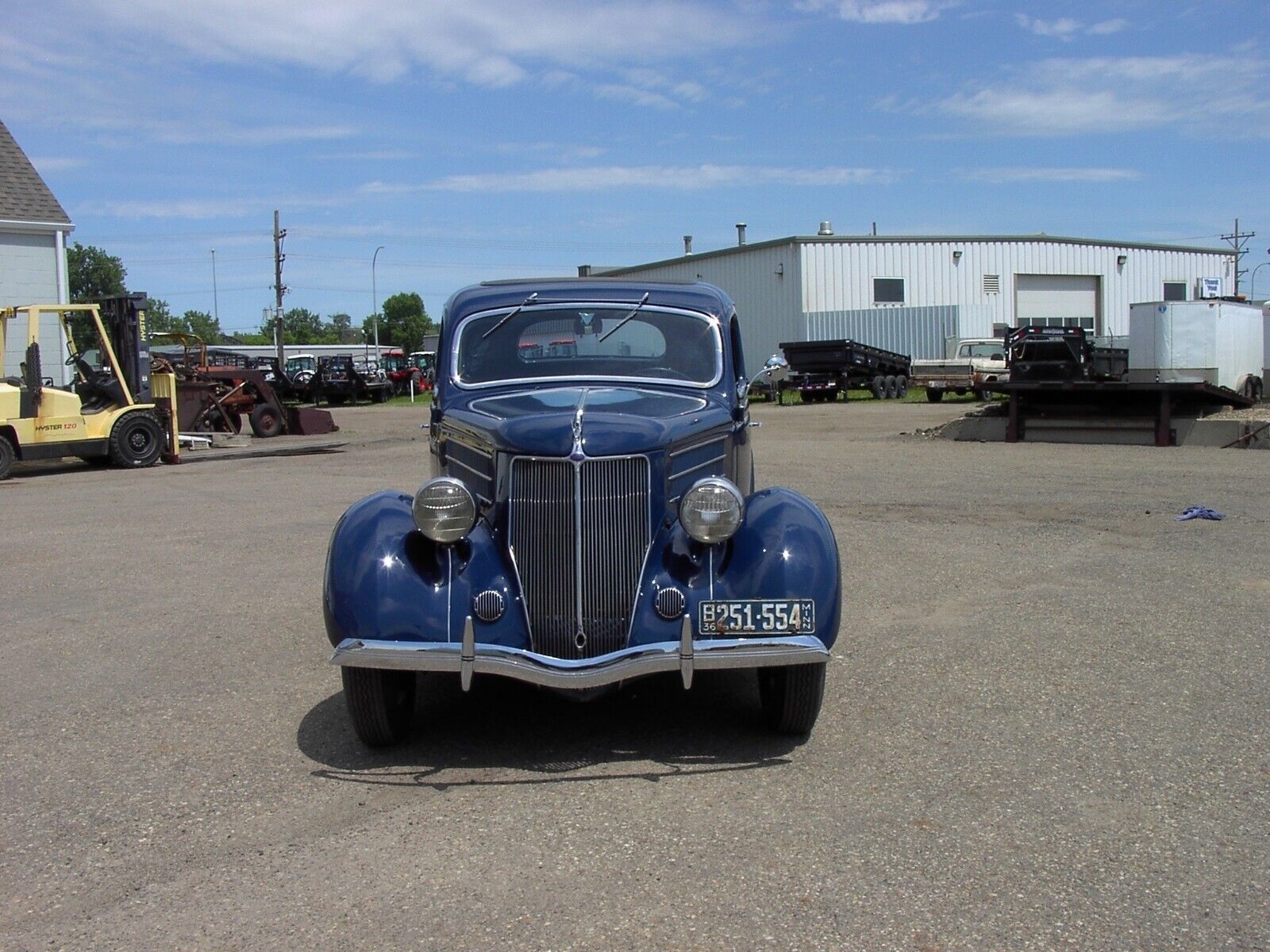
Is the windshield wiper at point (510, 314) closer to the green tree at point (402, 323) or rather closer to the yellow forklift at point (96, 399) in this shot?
the yellow forklift at point (96, 399)

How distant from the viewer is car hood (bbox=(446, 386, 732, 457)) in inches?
191

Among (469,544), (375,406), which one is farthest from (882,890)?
(375,406)

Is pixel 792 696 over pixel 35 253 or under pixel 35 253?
under

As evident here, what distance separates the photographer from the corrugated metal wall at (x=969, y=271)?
140ft

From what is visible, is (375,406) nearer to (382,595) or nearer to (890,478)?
(890,478)

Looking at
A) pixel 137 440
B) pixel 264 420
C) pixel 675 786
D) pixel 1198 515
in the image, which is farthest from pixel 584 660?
pixel 264 420

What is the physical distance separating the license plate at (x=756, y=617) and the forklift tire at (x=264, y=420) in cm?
2169

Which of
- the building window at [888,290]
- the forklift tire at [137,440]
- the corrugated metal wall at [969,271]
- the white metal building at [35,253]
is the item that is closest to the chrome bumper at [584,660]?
the forklift tire at [137,440]

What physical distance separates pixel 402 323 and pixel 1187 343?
387ft

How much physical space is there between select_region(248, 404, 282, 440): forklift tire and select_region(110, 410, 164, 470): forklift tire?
6.07 metres

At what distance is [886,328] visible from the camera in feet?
139

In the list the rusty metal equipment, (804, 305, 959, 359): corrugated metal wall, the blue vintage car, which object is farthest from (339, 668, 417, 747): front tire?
(804, 305, 959, 359): corrugated metal wall

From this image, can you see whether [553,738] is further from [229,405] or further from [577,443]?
[229,405]

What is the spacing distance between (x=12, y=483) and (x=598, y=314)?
13.1 m
